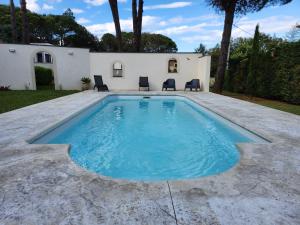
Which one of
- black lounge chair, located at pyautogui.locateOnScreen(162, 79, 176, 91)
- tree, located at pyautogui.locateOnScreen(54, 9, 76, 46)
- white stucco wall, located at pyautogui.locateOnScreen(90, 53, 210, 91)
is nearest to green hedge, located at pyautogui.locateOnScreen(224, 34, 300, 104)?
white stucco wall, located at pyautogui.locateOnScreen(90, 53, 210, 91)

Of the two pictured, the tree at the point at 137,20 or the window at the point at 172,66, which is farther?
the tree at the point at 137,20

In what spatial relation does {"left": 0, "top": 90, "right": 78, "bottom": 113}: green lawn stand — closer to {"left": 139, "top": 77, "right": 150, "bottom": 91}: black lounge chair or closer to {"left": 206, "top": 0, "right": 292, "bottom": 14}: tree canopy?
{"left": 139, "top": 77, "right": 150, "bottom": 91}: black lounge chair

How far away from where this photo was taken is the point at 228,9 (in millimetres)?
12281

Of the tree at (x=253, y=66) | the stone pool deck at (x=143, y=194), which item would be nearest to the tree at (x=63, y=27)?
the tree at (x=253, y=66)

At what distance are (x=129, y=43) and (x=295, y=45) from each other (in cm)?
3405

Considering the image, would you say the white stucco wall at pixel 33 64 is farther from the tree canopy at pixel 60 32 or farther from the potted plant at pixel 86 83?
the tree canopy at pixel 60 32

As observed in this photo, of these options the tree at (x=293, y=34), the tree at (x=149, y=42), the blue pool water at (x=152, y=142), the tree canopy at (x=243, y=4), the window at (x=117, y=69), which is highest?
the tree at (x=149, y=42)

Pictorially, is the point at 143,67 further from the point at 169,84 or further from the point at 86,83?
the point at 86,83

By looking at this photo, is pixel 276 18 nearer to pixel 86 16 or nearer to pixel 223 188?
pixel 86 16

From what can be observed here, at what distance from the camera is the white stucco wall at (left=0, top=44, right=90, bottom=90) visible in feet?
44.2

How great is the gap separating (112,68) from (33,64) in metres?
4.96

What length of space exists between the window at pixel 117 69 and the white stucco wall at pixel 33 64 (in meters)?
1.73

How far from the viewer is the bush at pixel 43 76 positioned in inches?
719

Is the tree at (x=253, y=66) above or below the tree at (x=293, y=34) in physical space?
below
